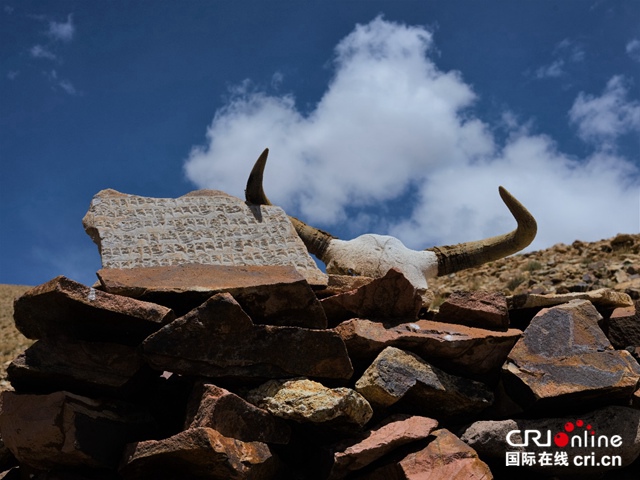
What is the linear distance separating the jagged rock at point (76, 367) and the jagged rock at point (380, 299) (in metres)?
1.48

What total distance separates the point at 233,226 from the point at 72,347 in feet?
8.49

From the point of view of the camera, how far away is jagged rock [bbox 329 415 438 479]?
4.25 meters

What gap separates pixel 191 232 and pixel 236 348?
239 centimetres

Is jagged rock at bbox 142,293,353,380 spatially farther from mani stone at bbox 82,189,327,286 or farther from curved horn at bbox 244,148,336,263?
curved horn at bbox 244,148,336,263

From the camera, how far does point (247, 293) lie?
15.9ft

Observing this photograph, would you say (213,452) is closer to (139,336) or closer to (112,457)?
(112,457)

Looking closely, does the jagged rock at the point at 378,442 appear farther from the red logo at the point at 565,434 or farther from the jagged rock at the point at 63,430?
the jagged rock at the point at 63,430

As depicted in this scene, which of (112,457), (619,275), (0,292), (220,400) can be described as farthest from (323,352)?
(0,292)

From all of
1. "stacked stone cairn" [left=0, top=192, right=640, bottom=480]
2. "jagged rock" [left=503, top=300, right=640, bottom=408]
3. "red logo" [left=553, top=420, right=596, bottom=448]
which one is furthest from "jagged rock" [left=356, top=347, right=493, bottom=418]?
"red logo" [left=553, top=420, right=596, bottom=448]

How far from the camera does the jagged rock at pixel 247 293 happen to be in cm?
484

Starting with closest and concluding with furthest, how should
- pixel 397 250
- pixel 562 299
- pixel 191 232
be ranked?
pixel 562 299, pixel 191 232, pixel 397 250

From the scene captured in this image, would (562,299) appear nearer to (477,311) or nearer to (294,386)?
(477,311)

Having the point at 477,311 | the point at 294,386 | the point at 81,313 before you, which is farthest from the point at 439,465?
the point at 81,313

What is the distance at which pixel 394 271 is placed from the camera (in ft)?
17.0
